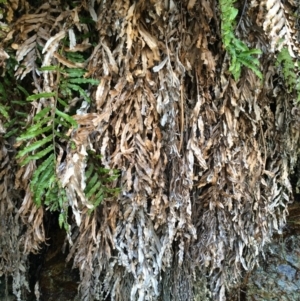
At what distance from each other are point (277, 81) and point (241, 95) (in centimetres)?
18

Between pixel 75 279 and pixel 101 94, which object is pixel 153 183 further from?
pixel 75 279

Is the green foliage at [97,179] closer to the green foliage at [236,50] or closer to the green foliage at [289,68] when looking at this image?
the green foliage at [236,50]

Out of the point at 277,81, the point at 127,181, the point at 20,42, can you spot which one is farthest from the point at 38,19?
the point at 277,81

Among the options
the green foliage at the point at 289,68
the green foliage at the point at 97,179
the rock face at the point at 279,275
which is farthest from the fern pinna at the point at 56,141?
the rock face at the point at 279,275

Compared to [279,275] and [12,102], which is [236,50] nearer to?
[12,102]

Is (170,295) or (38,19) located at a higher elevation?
(38,19)

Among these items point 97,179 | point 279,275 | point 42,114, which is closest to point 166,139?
point 97,179

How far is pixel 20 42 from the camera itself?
923mm

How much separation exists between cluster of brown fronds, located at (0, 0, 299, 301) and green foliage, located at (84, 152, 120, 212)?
3cm

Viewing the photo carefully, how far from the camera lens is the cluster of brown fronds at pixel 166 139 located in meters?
0.91

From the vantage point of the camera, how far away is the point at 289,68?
930 millimetres

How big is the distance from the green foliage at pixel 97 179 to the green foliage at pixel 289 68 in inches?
19.6

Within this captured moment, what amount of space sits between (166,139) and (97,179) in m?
0.21

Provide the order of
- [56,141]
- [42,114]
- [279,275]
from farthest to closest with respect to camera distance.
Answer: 1. [279,275]
2. [56,141]
3. [42,114]
